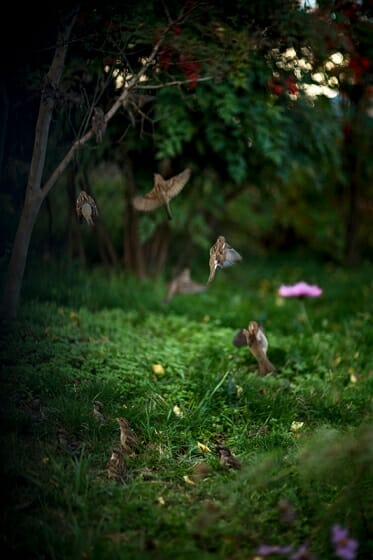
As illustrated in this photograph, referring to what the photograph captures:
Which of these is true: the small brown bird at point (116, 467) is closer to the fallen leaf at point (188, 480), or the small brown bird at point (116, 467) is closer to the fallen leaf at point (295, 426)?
the fallen leaf at point (188, 480)

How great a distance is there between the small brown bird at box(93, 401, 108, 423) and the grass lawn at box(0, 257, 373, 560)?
0.02 m

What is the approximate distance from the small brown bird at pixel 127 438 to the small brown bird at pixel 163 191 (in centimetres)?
109

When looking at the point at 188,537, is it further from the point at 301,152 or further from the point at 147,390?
the point at 301,152

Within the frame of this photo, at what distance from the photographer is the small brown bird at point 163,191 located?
2943 millimetres

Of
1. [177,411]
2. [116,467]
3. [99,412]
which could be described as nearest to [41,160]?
[99,412]

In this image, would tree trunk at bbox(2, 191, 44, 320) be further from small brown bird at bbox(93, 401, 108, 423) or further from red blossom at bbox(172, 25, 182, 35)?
red blossom at bbox(172, 25, 182, 35)

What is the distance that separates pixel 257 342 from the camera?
10.3 feet

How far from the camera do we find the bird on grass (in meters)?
3.11

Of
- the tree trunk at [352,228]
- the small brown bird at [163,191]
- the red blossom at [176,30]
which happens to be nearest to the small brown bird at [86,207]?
the small brown bird at [163,191]

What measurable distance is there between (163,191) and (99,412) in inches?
45.3

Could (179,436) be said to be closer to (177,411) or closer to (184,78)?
Answer: (177,411)

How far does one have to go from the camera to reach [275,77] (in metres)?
3.41

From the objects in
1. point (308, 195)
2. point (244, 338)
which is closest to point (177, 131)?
point (244, 338)

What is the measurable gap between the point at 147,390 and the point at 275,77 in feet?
6.39
